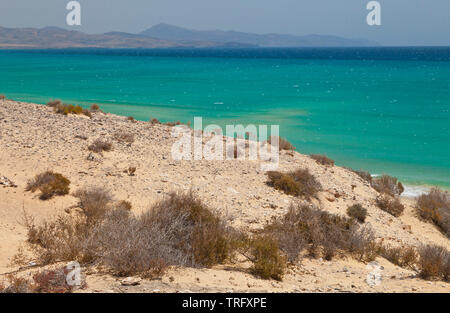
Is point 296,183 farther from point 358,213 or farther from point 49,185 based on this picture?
point 49,185

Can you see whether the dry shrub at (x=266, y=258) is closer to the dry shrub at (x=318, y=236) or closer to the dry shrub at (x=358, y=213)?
the dry shrub at (x=318, y=236)

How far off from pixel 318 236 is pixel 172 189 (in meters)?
3.76

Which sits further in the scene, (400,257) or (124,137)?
(124,137)

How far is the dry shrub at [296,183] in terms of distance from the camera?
10.5 meters

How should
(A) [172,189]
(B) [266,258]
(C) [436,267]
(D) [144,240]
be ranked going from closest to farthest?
1. (D) [144,240]
2. (B) [266,258]
3. (C) [436,267]
4. (A) [172,189]

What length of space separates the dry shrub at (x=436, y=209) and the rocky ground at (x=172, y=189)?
0.29 m

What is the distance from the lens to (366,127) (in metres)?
25.3

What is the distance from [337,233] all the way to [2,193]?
676cm

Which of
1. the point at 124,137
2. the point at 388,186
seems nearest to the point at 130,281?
the point at 124,137

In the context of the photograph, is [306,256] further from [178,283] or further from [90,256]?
[90,256]

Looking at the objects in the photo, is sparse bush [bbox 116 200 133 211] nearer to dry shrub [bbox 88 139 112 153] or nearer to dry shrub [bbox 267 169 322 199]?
dry shrub [bbox 88 139 112 153]

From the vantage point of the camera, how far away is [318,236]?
7.21 metres

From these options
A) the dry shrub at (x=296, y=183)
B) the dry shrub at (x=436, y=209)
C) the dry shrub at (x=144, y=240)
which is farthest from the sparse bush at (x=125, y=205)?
the dry shrub at (x=436, y=209)

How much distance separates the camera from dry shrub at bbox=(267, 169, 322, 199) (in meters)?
10.5
